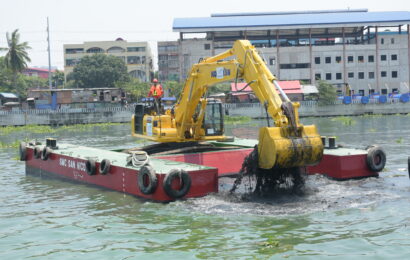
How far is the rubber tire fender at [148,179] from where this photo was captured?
45.7ft

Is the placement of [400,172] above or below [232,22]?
below

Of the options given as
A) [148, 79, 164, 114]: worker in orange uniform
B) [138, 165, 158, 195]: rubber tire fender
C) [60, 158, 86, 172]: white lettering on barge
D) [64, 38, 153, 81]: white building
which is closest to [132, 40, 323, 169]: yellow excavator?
[148, 79, 164, 114]: worker in orange uniform

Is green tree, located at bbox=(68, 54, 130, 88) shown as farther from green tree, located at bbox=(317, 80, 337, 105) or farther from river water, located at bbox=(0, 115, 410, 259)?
river water, located at bbox=(0, 115, 410, 259)

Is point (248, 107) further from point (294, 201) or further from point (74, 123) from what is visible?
point (294, 201)

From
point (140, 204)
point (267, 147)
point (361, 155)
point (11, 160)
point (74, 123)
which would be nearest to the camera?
point (267, 147)

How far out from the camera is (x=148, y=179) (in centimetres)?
1425

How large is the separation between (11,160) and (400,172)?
17901 mm

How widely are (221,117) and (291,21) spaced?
6487cm

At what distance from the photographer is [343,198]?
14047 millimetres

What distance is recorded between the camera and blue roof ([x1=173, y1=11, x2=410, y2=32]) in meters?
78.4

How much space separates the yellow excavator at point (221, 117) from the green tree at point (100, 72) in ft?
291

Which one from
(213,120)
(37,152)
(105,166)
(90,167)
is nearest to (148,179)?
(105,166)

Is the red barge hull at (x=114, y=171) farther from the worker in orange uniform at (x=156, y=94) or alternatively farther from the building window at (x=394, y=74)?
the building window at (x=394, y=74)

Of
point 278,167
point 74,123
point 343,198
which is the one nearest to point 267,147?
point 278,167
